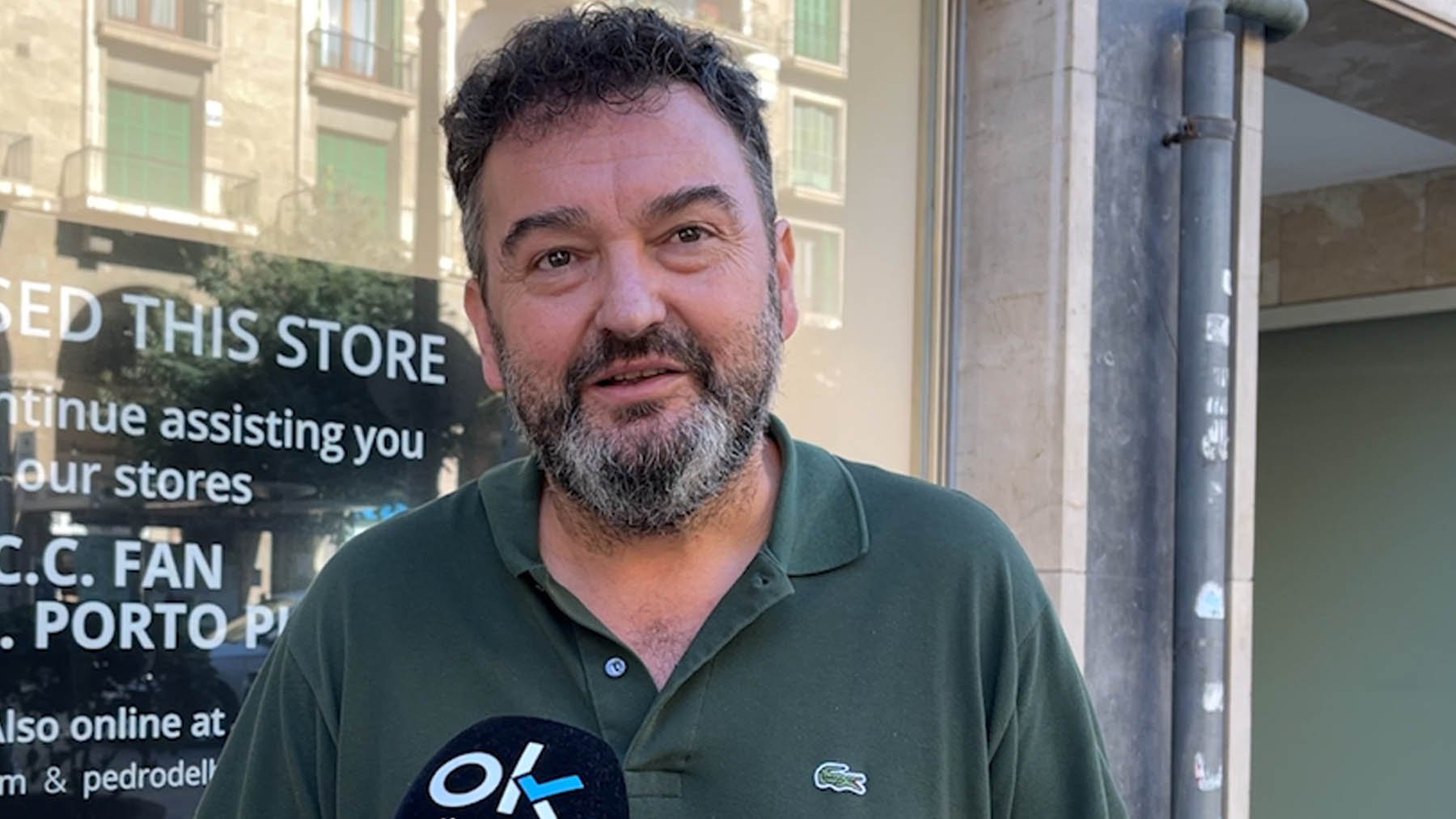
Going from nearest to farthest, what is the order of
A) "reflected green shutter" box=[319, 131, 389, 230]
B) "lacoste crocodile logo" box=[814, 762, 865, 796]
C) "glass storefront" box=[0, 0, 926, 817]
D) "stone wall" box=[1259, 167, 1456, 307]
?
"lacoste crocodile logo" box=[814, 762, 865, 796], "glass storefront" box=[0, 0, 926, 817], "reflected green shutter" box=[319, 131, 389, 230], "stone wall" box=[1259, 167, 1456, 307]

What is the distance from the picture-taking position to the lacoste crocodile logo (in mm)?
1695

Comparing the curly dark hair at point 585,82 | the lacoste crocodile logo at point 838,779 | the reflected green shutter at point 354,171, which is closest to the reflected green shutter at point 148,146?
the reflected green shutter at point 354,171

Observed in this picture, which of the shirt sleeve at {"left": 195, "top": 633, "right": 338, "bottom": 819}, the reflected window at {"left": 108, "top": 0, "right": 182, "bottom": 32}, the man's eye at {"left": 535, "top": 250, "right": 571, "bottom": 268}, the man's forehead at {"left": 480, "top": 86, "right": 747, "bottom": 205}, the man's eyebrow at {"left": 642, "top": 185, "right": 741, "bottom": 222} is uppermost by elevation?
the reflected window at {"left": 108, "top": 0, "right": 182, "bottom": 32}

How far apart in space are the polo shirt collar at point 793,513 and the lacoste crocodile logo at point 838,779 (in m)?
0.25

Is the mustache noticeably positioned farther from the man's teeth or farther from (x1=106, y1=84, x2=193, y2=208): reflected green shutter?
(x1=106, y1=84, x2=193, y2=208): reflected green shutter

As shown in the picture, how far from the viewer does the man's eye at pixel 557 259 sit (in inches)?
72.4

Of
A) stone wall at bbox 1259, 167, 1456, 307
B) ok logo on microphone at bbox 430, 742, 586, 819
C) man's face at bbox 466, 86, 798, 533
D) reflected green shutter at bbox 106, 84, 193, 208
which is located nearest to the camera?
ok logo on microphone at bbox 430, 742, 586, 819

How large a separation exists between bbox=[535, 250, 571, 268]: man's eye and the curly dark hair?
0.56ft

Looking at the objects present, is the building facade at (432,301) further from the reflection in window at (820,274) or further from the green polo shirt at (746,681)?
the green polo shirt at (746,681)

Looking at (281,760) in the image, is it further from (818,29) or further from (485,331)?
(818,29)

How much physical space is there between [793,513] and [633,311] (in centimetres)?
37

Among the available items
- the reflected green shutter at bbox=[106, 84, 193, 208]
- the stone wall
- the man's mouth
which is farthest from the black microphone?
the stone wall

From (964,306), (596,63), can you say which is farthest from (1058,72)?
(596,63)

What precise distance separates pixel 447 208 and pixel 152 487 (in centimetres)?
105
